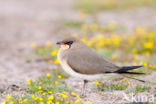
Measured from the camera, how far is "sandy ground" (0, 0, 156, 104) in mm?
6793

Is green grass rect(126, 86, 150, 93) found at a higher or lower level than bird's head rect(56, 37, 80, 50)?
lower

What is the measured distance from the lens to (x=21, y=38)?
10039 millimetres

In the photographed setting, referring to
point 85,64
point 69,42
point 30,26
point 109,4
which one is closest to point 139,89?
point 85,64

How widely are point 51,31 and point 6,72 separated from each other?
13.7 ft

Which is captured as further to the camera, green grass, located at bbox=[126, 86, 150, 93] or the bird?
green grass, located at bbox=[126, 86, 150, 93]

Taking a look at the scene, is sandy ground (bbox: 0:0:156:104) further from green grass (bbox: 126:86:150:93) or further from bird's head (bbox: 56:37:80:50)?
bird's head (bbox: 56:37:80:50)

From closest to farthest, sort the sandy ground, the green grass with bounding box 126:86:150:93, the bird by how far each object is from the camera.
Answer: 1. the bird
2. the green grass with bounding box 126:86:150:93
3. the sandy ground

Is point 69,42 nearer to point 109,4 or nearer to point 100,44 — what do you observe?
point 100,44

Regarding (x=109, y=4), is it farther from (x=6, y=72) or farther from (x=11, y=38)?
(x=6, y=72)

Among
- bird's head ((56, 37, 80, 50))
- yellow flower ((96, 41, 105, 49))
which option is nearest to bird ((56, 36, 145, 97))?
bird's head ((56, 37, 80, 50))

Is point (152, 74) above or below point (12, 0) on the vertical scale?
below

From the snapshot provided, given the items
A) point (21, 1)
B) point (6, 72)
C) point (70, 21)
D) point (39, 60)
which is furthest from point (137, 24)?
point (21, 1)

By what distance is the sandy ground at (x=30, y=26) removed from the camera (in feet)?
22.3

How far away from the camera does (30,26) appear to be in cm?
1150
